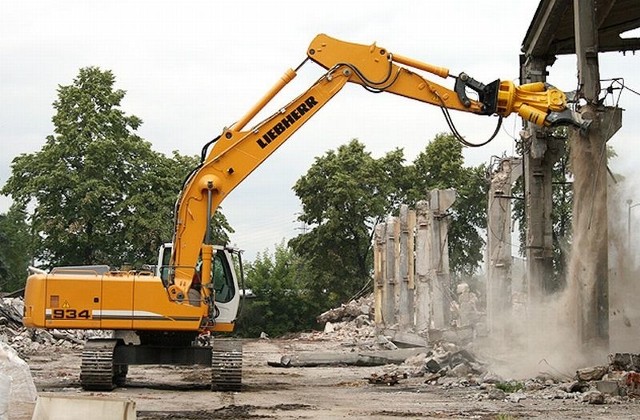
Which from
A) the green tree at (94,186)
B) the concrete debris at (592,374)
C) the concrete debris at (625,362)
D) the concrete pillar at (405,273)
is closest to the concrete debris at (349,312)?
the green tree at (94,186)

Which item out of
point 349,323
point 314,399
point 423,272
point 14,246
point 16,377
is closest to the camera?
point 16,377

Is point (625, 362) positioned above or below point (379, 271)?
below

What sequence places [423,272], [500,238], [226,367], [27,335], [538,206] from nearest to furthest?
1. [226,367]
2. [538,206]
3. [500,238]
4. [423,272]
5. [27,335]

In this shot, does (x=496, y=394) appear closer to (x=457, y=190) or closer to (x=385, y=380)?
(x=385, y=380)

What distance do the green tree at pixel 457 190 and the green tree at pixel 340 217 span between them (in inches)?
63.1

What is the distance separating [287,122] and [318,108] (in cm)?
61

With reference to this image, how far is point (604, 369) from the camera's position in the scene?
16094mm

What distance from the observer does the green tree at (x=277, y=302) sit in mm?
56500

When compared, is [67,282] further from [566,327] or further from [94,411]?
[94,411]

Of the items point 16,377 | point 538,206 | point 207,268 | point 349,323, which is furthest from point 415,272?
point 16,377

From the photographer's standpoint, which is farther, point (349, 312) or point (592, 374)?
point (349, 312)

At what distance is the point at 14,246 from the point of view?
79.4m

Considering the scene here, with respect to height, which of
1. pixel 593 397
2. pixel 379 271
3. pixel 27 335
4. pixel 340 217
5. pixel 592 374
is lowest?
pixel 593 397

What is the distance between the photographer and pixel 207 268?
60.2 feet
